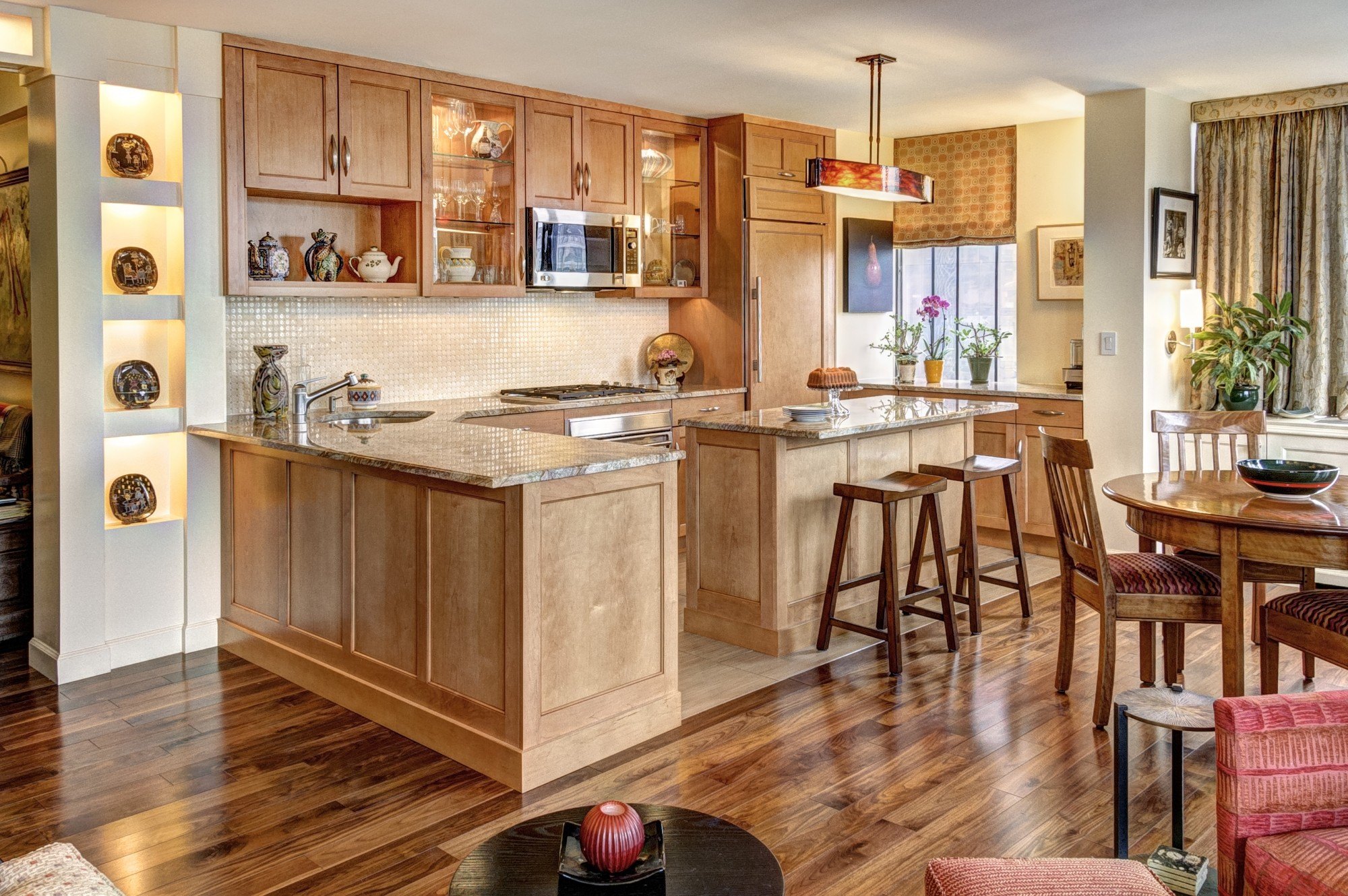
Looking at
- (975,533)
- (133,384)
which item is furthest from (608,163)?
(975,533)

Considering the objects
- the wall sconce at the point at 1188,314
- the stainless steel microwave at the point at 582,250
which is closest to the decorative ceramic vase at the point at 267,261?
the stainless steel microwave at the point at 582,250

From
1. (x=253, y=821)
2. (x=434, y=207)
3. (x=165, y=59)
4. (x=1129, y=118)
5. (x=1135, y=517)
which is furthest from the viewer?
(x=1129, y=118)

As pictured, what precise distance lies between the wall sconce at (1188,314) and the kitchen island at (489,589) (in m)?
3.66

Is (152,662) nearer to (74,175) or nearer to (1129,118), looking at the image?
(74,175)

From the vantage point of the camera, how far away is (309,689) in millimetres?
3957

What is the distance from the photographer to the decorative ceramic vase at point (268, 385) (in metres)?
4.55

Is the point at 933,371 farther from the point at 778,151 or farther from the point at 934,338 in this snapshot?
the point at 778,151

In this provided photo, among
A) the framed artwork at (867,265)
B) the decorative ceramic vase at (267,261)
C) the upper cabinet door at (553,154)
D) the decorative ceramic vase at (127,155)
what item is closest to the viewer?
the decorative ceramic vase at (127,155)

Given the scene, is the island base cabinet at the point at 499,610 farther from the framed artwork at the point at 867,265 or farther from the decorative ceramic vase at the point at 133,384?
the framed artwork at the point at 867,265

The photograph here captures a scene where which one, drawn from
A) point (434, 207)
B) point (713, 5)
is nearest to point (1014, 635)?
point (713, 5)

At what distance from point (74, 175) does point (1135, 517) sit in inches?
156

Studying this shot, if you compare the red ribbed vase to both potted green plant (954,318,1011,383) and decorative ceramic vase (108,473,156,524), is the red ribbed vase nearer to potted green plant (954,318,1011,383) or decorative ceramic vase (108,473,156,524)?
decorative ceramic vase (108,473,156,524)

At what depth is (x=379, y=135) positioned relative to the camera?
16.1ft

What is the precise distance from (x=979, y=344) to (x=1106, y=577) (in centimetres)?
366
